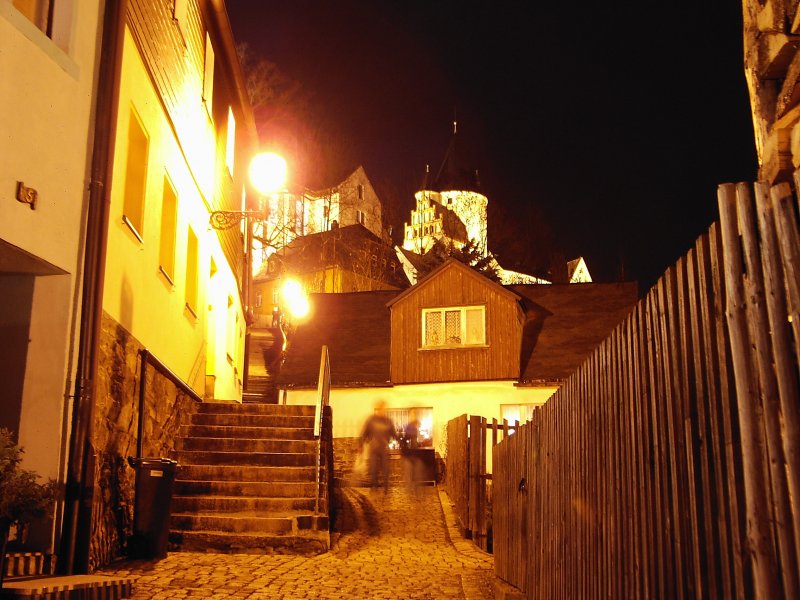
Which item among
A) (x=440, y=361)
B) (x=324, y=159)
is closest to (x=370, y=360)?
(x=440, y=361)

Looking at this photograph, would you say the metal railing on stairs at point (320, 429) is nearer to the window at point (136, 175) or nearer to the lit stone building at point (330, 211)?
the window at point (136, 175)

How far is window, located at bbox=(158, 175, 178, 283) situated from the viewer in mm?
11906

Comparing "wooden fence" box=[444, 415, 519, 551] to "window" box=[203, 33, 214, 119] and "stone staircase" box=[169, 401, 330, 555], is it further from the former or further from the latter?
"window" box=[203, 33, 214, 119]

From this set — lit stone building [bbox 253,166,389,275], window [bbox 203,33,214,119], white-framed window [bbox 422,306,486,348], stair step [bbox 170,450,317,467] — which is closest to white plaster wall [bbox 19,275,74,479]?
stair step [bbox 170,450,317,467]

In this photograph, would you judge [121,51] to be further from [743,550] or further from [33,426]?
[743,550]

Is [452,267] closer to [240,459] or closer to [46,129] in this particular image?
[240,459]

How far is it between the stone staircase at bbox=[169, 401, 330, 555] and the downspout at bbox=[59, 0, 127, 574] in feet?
9.14

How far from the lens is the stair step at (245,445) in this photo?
482 inches

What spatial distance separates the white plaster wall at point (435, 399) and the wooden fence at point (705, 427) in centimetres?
2087

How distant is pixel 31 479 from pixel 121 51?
463 centimetres

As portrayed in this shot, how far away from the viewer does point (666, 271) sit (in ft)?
11.1

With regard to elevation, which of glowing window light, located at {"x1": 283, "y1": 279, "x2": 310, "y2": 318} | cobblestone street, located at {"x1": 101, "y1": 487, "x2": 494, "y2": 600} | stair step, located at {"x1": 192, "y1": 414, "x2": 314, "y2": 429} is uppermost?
glowing window light, located at {"x1": 283, "y1": 279, "x2": 310, "y2": 318}

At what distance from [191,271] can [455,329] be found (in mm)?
14084

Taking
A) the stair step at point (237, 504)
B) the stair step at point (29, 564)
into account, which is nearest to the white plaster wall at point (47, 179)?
the stair step at point (29, 564)
